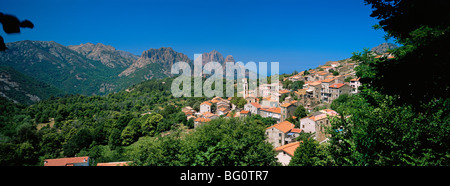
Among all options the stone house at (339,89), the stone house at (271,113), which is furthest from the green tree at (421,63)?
the stone house at (339,89)

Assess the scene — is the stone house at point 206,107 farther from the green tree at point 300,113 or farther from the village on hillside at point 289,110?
the green tree at point 300,113

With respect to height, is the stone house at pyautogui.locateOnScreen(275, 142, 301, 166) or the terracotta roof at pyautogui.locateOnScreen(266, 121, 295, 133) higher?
the terracotta roof at pyautogui.locateOnScreen(266, 121, 295, 133)

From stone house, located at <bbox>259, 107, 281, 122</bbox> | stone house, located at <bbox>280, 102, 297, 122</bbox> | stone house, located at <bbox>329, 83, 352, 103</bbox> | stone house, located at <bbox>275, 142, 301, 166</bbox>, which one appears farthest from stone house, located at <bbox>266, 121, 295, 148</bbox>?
stone house, located at <bbox>329, 83, 352, 103</bbox>

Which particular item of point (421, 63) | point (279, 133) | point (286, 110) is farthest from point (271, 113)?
point (421, 63)

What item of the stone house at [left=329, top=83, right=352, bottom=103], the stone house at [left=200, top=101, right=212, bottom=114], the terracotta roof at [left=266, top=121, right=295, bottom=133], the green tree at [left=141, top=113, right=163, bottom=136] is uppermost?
the stone house at [left=329, top=83, right=352, bottom=103]

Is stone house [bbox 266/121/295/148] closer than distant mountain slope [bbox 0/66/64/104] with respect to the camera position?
Yes

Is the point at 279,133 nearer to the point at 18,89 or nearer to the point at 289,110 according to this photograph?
the point at 289,110

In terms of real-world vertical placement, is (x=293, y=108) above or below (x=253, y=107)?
above

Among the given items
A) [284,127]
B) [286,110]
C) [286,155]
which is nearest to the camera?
[286,155]

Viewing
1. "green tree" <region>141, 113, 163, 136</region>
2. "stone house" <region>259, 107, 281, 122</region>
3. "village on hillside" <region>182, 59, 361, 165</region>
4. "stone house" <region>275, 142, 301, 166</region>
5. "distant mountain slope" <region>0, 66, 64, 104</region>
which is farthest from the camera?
"distant mountain slope" <region>0, 66, 64, 104</region>

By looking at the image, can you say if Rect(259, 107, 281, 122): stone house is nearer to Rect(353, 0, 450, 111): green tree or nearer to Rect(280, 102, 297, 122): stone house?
Rect(280, 102, 297, 122): stone house

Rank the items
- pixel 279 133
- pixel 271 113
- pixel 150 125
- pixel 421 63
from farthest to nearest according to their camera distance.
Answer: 1. pixel 150 125
2. pixel 271 113
3. pixel 279 133
4. pixel 421 63
